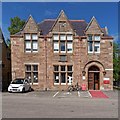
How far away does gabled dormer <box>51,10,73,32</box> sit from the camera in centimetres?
3775

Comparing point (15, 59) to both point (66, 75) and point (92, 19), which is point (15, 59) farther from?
point (92, 19)

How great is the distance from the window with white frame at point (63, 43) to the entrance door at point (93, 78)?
11.7 ft

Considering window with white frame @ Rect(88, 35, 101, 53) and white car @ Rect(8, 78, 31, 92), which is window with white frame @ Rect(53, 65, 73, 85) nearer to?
window with white frame @ Rect(88, 35, 101, 53)

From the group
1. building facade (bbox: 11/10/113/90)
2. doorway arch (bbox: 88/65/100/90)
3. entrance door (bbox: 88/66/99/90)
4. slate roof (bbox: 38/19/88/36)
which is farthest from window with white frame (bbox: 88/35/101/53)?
entrance door (bbox: 88/66/99/90)

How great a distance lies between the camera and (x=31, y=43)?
3734 centimetres

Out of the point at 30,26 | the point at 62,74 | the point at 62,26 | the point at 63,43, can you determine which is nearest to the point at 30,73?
the point at 62,74

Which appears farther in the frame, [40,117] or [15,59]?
[15,59]

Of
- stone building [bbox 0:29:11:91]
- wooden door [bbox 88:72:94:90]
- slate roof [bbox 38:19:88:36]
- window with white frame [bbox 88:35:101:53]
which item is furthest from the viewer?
stone building [bbox 0:29:11:91]

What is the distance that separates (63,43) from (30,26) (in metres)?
4.71

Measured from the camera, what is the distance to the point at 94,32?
124 feet

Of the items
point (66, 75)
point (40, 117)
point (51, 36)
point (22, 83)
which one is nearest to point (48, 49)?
point (51, 36)

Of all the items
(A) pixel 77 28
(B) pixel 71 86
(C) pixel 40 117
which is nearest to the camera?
(C) pixel 40 117

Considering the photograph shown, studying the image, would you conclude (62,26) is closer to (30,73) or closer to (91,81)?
(30,73)

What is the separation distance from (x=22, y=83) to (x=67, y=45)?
799 cm
